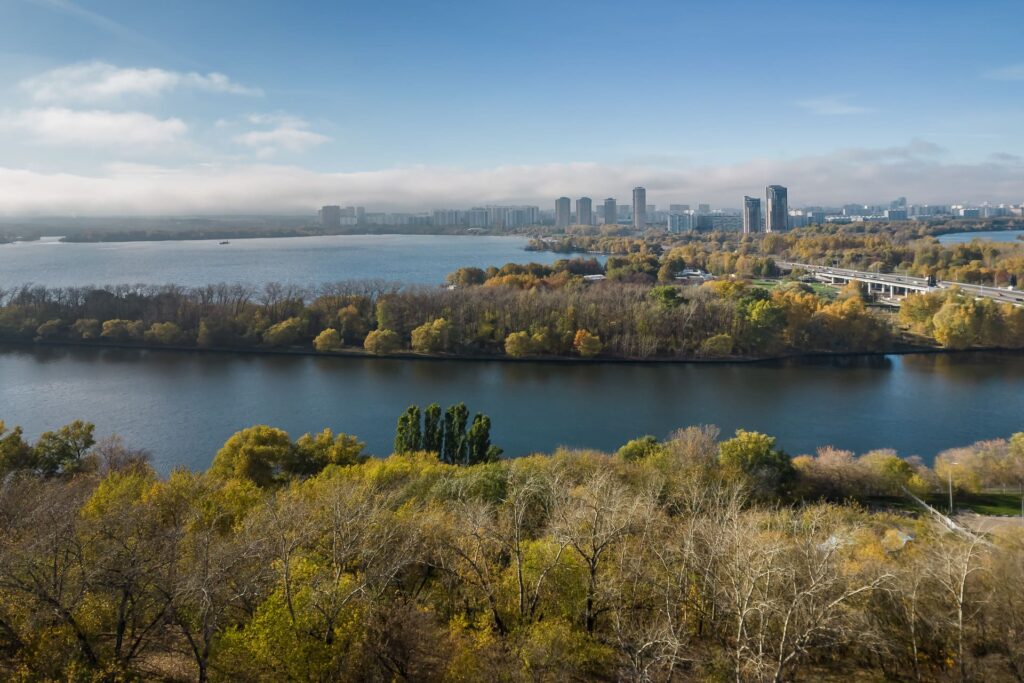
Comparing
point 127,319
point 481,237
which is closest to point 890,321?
point 127,319

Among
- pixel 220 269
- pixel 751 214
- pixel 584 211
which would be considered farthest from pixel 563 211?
pixel 220 269

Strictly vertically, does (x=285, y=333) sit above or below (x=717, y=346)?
above

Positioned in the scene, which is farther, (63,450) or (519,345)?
(519,345)

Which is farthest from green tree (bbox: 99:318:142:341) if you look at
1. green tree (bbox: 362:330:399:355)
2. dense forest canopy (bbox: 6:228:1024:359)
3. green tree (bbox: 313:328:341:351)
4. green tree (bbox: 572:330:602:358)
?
green tree (bbox: 572:330:602:358)

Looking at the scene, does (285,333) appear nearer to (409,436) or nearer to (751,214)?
(409,436)

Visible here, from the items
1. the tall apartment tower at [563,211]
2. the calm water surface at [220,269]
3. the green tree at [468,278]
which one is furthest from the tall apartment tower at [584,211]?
the green tree at [468,278]

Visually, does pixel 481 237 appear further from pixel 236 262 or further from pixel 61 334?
pixel 61 334
